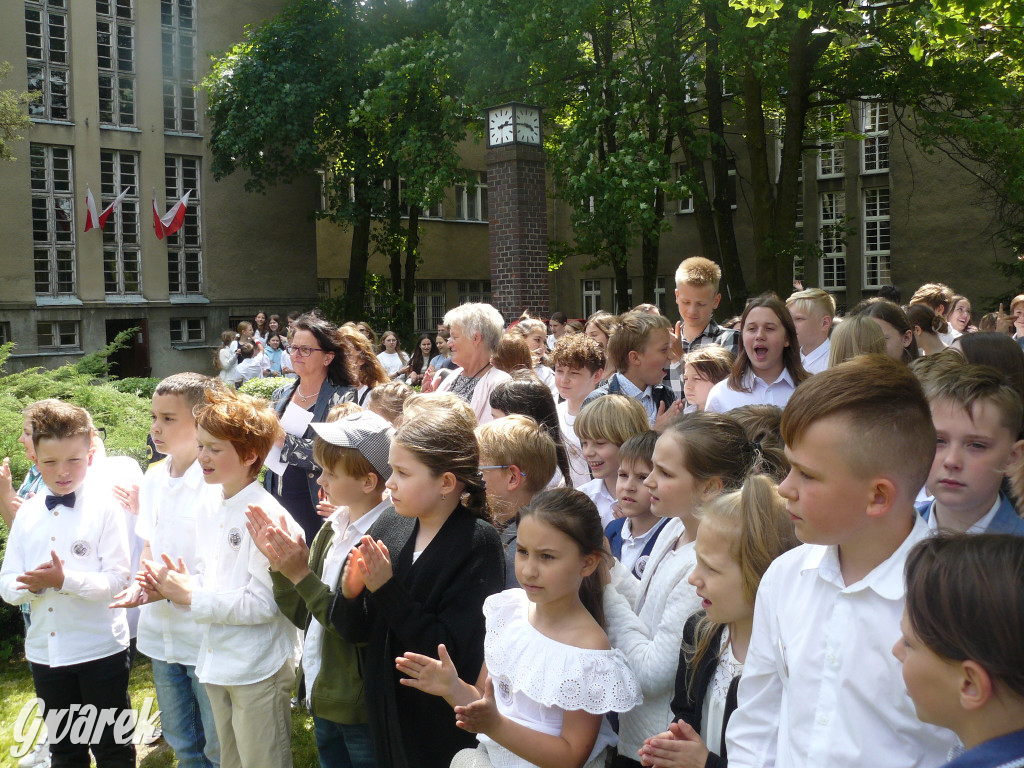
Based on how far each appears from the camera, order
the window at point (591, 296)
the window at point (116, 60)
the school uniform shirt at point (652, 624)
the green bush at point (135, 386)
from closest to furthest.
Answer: the school uniform shirt at point (652, 624)
the green bush at point (135, 386)
the window at point (116, 60)
the window at point (591, 296)

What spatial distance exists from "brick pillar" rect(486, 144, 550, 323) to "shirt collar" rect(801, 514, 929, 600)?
10.1 metres

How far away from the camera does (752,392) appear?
4.97 m

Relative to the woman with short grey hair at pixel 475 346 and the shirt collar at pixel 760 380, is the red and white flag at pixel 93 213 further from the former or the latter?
the shirt collar at pixel 760 380

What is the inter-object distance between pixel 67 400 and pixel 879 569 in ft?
25.7

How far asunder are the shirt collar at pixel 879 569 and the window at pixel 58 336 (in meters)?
26.2

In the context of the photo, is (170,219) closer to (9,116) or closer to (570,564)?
(9,116)

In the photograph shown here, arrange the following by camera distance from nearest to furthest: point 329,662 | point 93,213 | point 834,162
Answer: point 329,662, point 93,213, point 834,162

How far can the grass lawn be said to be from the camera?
16.4 feet

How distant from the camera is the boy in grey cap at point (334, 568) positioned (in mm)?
3354

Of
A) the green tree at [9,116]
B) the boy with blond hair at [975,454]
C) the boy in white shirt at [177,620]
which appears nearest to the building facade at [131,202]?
the green tree at [9,116]

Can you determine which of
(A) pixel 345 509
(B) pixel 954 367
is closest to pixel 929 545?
(B) pixel 954 367

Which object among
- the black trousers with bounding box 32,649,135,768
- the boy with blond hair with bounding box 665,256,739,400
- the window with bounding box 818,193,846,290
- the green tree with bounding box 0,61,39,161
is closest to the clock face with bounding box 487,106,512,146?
the boy with blond hair with bounding box 665,256,739,400

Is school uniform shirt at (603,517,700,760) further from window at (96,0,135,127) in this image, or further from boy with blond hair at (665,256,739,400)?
window at (96,0,135,127)

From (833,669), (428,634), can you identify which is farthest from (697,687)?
(428,634)
